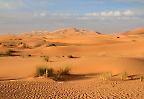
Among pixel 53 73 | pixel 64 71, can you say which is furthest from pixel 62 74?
pixel 53 73

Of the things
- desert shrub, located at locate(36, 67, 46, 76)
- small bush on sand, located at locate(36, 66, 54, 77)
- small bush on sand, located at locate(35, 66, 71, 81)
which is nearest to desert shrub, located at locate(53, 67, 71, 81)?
small bush on sand, located at locate(35, 66, 71, 81)

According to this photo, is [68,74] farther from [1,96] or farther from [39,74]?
[1,96]

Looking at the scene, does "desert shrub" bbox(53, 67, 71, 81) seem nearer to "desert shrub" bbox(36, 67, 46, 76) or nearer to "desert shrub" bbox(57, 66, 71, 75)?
"desert shrub" bbox(57, 66, 71, 75)

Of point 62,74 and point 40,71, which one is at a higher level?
point 40,71

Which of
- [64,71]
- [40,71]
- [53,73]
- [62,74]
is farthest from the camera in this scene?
[64,71]

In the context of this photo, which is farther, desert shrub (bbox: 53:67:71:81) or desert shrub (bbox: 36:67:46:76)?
desert shrub (bbox: 36:67:46:76)

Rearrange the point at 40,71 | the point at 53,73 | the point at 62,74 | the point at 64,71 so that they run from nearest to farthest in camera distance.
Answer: the point at 40,71, the point at 53,73, the point at 62,74, the point at 64,71

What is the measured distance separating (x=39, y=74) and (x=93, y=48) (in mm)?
25777

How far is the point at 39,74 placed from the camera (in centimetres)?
1795

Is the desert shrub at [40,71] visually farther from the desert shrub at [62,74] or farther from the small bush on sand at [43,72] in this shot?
the desert shrub at [62,74]

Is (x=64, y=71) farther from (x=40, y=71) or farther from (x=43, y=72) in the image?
(x=40, y=71)

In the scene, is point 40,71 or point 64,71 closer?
point 40,71

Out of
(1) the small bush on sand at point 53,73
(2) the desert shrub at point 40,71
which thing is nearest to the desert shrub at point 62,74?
(1) the small bush on sand at point 53,73

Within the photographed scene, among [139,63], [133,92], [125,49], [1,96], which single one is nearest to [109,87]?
[133,92]
